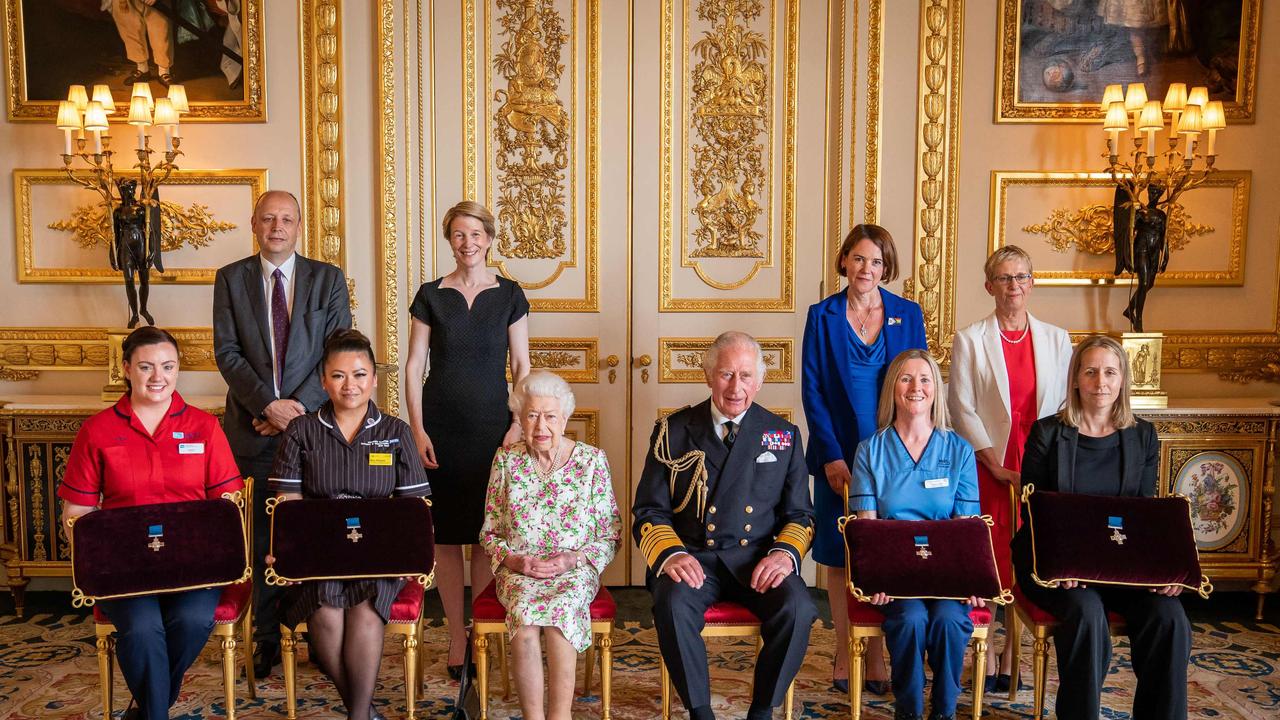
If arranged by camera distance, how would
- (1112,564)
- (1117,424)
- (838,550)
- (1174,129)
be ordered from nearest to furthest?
(1112,564)
(1117,424)
(838,550)
(1174,129)

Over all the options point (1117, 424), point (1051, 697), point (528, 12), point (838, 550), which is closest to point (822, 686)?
point (838, 550)

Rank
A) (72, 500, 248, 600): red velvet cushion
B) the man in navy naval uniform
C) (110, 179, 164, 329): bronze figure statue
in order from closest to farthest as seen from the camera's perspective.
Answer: (72, 500, 248, 600): red velvet cushion → the man in navy naval uniform → (110, 179, 164, 329): bronze figure statue

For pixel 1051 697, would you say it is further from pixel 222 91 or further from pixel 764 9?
pixel 222 91

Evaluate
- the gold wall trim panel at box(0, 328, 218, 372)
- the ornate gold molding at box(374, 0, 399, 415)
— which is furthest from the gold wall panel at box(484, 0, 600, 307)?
the gold wall trim panel at box(0, 328, 218, 372)

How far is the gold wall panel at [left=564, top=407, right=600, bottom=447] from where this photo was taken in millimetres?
4590

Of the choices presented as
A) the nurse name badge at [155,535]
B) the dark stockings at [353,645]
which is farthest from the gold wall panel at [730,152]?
the nurse name badge at [155,535]

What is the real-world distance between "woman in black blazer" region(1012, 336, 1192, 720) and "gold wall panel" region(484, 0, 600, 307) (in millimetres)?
2191

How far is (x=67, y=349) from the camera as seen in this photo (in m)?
4.55

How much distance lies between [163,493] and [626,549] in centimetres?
220

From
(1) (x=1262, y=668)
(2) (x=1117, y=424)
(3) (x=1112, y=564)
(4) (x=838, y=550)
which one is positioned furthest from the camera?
(1) (x=1262, y=668)

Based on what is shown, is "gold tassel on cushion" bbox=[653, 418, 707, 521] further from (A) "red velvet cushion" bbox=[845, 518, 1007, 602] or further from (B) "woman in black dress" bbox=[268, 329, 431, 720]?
(B) "woman in black dress" bbox=[268, 329, 431, 720]

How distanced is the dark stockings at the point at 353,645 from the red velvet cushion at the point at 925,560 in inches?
56.4

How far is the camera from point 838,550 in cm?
330

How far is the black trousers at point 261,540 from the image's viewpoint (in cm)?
352
